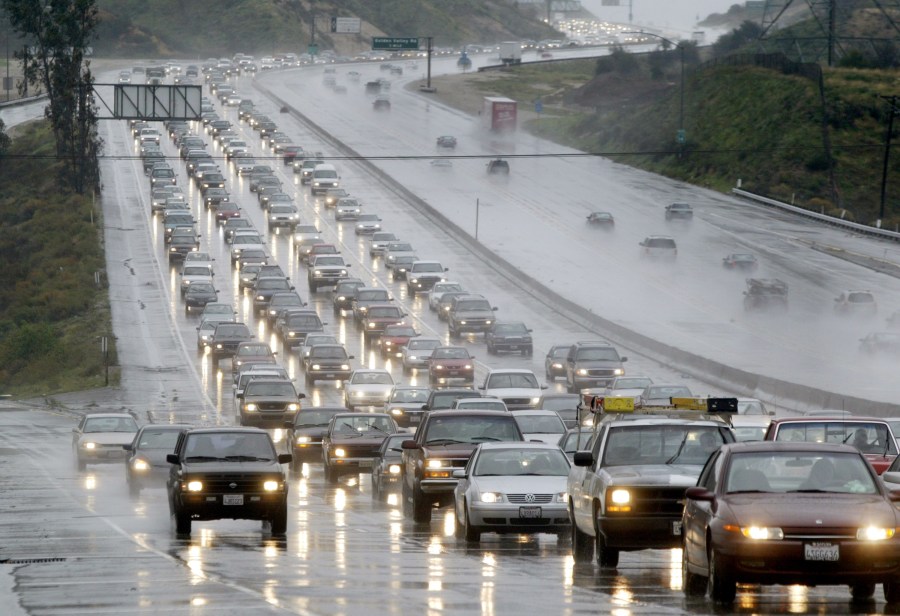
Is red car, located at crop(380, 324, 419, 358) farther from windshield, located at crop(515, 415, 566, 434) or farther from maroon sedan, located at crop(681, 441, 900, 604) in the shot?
maroon sedan, located at crop(681, 441, 900, 604)

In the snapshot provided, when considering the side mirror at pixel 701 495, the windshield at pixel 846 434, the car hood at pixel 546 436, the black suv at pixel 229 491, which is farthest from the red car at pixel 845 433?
the car hood at pixel 546 436

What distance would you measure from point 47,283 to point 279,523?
72.3 meters

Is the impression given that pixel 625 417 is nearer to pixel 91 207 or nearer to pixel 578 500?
pixel 578 500

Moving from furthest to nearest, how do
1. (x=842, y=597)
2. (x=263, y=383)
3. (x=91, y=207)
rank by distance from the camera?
(x=91, y=207) → (x=263, y=383) → (x=842, y=597)

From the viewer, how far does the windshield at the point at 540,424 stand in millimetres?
33219

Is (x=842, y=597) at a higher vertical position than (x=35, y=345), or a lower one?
higher

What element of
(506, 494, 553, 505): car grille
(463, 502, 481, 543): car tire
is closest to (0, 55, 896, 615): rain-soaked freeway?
(463, 502, 481, 543): car tire

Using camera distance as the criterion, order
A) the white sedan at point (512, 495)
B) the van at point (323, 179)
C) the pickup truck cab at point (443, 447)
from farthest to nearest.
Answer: the van at point (323, 179) < the pickup truck cab at point (443, 447) < the white sedan at point (512, 495)

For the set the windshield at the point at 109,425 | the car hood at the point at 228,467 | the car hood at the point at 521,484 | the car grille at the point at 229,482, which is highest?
the car hood at the point at 521,484

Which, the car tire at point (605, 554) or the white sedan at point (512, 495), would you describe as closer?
the car tire at point (605, 554)

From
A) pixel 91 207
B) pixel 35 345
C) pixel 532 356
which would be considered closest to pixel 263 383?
pixel 532 356

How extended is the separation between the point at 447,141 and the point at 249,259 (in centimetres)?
4520

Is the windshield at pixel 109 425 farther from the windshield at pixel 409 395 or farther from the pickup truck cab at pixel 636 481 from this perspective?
the pickup truck cab at pixel 636 481

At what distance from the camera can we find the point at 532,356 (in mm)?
60781
